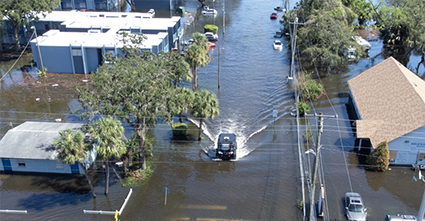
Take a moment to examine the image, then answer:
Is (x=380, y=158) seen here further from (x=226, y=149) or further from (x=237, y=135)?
(x=237, y=135)

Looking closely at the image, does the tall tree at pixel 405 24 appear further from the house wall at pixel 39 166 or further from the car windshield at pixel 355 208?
the house wall at pixel 39 166

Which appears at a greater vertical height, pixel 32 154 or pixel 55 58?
pixel 55 58

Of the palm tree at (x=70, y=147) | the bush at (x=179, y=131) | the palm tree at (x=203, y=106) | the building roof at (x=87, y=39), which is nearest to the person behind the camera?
the palm tree at (x=70, y=147)

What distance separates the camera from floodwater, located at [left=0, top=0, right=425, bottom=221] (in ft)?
103

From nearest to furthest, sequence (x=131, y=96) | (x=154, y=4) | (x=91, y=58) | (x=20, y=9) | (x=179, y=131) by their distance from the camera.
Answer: (x=131, y=96) < (x=179, y=131) < (x=91, y=58) < (x=20, y=9) < (x=154, y=4)

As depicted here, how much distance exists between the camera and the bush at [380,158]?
34706mm

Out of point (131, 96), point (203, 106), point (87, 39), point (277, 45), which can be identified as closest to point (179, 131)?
point (203, 106)

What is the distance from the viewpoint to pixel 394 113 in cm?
3738

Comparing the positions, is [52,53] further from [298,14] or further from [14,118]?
[298,14]

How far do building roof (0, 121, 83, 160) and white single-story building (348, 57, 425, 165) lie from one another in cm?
2939

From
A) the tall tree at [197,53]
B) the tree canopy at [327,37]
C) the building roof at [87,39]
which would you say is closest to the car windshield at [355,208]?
the tall tree at [197,53]

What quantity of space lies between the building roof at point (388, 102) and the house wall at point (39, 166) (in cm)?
2848

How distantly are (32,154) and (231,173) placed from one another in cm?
1849

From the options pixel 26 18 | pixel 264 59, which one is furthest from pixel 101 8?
pixel 264 59
